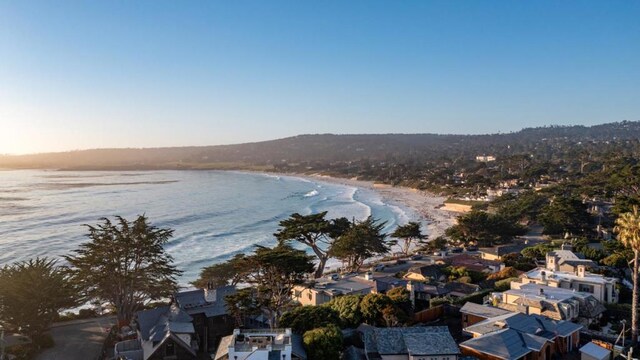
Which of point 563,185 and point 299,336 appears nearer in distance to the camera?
point 299,336

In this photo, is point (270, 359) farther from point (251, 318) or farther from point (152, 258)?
point (152, 258)

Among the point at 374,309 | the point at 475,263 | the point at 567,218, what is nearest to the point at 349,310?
the point at 374,309

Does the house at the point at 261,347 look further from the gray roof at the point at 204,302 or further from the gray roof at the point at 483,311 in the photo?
the gray roof at the point at 483,311

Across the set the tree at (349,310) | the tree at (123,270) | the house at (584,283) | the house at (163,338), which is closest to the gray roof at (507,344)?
the tree at (349,310)

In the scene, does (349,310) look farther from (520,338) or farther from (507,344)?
(520,338)

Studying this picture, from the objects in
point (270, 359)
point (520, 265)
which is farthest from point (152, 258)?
point (520, 265)
